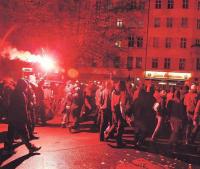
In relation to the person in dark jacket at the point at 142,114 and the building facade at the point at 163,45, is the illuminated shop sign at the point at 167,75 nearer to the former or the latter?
the building facade at the point at 163,45

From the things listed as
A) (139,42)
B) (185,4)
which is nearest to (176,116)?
(139,42)

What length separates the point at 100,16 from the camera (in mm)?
29609

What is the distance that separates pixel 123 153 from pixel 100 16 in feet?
69.5

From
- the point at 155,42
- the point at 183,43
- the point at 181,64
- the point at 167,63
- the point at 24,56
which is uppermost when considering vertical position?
the point at 155,42

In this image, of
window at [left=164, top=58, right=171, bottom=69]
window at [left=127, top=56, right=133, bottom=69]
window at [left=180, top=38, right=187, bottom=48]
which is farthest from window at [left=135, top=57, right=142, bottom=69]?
window at [left=180, top=38, right=187, bottom=48]

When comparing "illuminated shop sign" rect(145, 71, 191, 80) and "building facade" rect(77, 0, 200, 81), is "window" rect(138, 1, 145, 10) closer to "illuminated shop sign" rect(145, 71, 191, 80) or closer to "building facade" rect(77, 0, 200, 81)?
"building facade" rect(77, 0, 200, 81)

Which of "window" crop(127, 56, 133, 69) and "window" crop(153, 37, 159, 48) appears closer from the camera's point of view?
"window" crop(153, 37, 159, 48)

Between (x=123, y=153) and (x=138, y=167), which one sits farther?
(x=123, y=153)

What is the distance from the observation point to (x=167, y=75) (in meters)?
51.4

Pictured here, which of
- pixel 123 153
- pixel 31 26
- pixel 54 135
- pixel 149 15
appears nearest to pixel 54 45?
pixel 31 26

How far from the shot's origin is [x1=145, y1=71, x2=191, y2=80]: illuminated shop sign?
51.1 m

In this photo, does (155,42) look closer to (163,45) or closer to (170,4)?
(163,45)

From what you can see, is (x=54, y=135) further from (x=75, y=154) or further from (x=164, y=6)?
(x=164, y=6)

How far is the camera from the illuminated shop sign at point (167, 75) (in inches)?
2012
